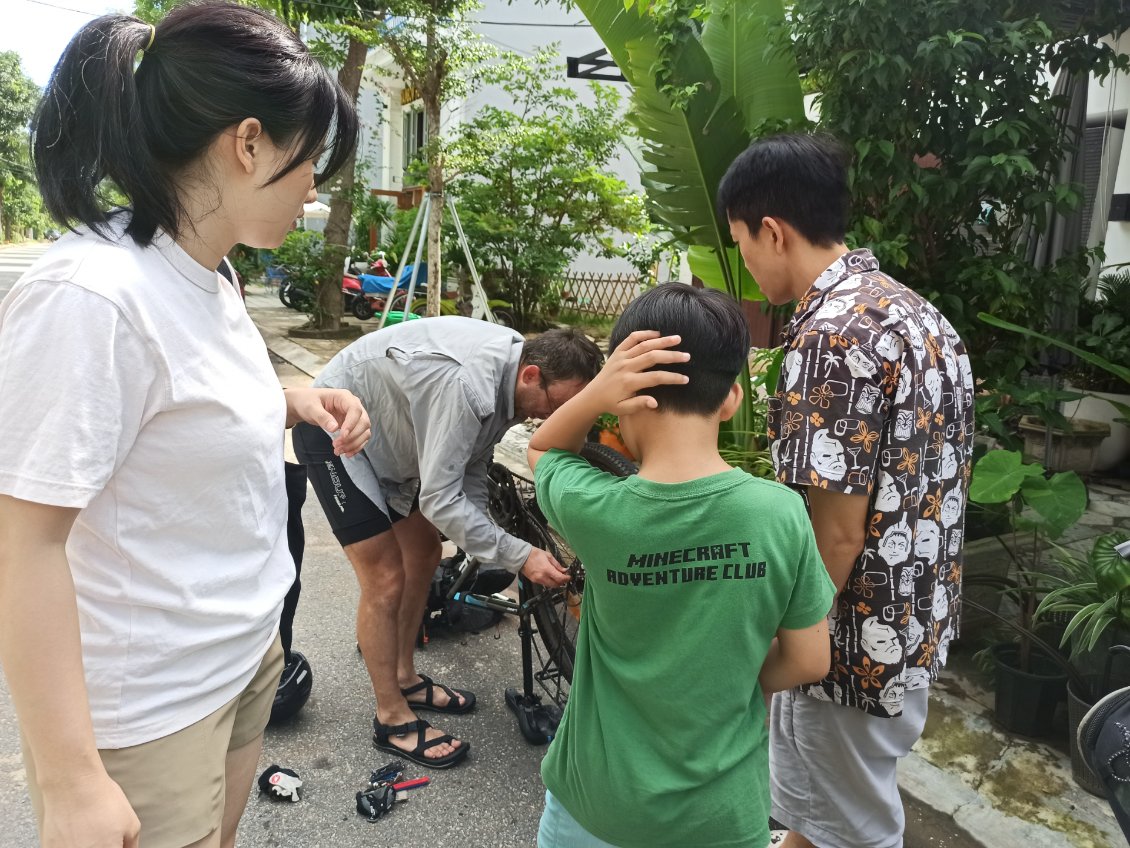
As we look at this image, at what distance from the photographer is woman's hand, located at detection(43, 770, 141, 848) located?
1019 mm

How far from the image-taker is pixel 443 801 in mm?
2711

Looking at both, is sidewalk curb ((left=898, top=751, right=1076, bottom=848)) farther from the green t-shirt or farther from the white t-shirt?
the white t-shirt

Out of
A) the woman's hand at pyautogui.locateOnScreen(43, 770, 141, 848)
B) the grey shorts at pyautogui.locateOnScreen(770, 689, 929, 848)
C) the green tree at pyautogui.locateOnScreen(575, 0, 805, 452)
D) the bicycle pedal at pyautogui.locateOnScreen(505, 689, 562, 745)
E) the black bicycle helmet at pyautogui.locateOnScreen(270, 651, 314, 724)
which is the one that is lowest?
the bicycle pedal at pyautogui.locateOnScreen(505, 689, 562, 745)

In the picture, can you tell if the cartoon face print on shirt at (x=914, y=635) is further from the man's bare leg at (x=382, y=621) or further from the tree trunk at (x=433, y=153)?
the tree trunk at (x=433, y=153)

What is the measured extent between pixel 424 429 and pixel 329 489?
0.46m

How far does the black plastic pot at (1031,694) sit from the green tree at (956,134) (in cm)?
127

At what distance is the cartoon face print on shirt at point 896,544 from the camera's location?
1685 millimetres

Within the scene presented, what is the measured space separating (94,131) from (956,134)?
3241mm

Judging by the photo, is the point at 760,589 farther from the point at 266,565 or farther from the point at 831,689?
the point at 266,565

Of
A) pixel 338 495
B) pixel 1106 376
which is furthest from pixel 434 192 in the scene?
pixel 338 495

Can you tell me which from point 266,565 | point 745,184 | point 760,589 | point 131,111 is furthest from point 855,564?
point 131,111

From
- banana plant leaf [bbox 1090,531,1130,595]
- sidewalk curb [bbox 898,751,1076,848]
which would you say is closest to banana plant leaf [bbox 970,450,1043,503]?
banana plant leaf [bbox 1090,531,1130,595]

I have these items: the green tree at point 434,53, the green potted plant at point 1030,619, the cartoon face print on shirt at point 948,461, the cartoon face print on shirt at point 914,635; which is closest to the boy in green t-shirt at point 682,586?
the cartoon face print on shirt at point 914,635

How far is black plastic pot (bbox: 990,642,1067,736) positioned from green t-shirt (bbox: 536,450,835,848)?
6.54 ft
